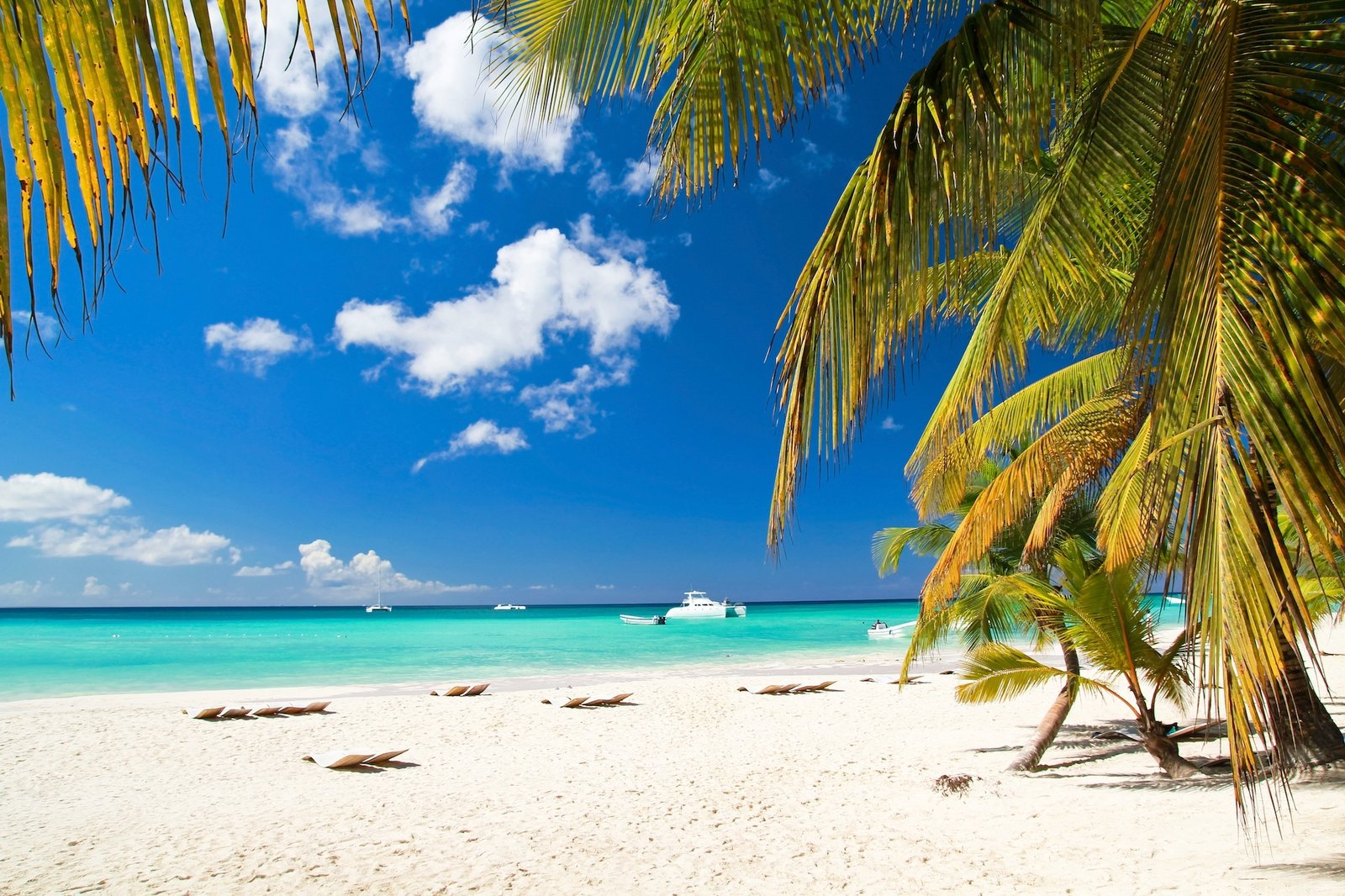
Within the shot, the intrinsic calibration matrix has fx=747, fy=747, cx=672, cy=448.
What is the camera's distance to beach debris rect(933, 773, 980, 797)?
19.4 feet

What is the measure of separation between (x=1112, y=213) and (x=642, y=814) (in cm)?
511

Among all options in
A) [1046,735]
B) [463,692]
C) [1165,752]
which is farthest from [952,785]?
[463,692]

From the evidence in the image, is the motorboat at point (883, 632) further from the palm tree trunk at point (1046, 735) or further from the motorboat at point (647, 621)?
the palm tree trunk at point (1046, 735)

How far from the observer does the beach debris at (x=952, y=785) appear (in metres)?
5.91

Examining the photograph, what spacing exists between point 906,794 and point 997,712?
514 centimetres

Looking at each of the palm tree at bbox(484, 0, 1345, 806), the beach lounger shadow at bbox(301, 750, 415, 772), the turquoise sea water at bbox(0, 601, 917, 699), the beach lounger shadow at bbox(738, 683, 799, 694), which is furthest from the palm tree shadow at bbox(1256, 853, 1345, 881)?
the turquoise sea water at bbox(0, 601, 917, 699)

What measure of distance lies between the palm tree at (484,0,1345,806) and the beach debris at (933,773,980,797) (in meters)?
4.03

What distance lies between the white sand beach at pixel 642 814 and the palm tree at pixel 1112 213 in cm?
288

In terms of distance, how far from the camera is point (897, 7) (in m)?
2.58

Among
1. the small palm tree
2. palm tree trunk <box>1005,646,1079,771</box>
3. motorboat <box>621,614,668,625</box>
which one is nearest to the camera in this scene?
the small palm tree

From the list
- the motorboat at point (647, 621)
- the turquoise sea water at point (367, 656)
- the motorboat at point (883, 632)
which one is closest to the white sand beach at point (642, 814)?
the turquoise sea water at point (367, 656)

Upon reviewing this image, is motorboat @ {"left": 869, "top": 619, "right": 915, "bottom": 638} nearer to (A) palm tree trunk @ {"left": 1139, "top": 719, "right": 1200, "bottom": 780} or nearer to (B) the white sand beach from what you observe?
(B) the white sand beach

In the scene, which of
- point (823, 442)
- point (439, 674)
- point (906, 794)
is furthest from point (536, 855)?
point (439, 674)

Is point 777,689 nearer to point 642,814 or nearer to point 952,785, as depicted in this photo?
point 952,785
